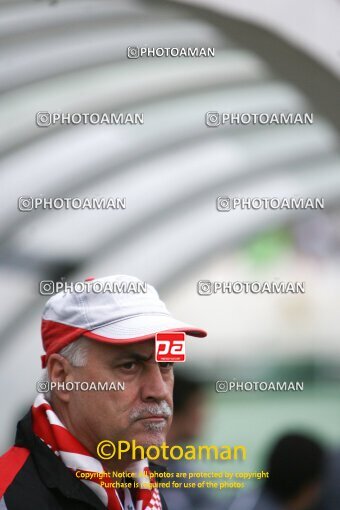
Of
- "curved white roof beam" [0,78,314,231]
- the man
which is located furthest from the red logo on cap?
"curved white roof beam" [0,78,314,231]

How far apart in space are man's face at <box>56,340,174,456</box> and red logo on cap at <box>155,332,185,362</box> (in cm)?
3

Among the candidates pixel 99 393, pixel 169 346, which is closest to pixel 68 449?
pixel 99 393

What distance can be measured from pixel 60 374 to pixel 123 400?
0.21 meters

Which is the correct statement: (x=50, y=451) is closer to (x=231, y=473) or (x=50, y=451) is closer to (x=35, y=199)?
(x=231, y=473)

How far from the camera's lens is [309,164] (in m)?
2.47

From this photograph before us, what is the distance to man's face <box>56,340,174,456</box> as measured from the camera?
209cm

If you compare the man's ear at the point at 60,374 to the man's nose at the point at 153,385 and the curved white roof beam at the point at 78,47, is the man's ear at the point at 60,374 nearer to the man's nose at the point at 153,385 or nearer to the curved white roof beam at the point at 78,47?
the man's nose at the point at 153,385

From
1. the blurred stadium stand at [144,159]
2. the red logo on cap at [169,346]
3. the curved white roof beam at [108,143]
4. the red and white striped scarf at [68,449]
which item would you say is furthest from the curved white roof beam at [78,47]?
the red and white striped scarf at [68,449]

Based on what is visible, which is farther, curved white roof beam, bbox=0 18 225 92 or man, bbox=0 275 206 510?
curved white roof beam, bbox=0 18 225 92

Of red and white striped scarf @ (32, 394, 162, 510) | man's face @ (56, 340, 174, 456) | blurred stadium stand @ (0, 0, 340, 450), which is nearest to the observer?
red and white striped scarf @ (32, 394, 162, 510)

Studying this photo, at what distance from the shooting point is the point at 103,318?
6.76ft

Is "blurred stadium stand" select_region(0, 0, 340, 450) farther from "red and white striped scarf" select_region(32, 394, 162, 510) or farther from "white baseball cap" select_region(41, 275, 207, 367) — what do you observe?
"red and white striped scarf" select_region(32, 394, 162, 510)

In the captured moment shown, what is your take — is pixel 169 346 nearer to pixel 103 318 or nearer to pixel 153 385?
pixel 153 385

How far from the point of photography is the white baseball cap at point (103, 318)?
6.73 feet
